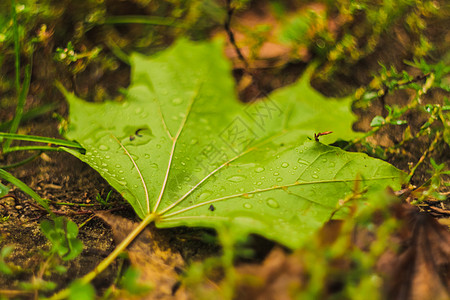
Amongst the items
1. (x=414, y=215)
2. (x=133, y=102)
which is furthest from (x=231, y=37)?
(x=414, y=215)

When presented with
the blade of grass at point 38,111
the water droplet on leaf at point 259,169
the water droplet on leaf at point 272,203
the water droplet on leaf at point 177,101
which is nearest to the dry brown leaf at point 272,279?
the water droplet on leaf at point 272,203

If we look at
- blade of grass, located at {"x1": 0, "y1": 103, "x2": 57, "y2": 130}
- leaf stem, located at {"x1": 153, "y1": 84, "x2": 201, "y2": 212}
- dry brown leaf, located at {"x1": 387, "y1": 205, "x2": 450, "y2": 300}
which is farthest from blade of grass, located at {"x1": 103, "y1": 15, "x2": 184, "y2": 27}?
dry brown leaf, located at {"x1": 387, "y1": 205, "x2": 450, "y2": 300}

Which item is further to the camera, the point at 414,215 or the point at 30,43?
the point at 30,43

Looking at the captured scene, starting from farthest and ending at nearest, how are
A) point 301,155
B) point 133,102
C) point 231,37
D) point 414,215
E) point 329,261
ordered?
point 231,37 < point 133,102 < point 301,155 < point 414,215 < point 329,261

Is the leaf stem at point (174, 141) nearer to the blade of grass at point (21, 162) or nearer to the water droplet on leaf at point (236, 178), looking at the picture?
the water droplet on leaf at point (236, 178)

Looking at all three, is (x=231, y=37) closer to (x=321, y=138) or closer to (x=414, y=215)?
(x=321, y=138)

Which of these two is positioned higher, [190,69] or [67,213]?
[190,69]
